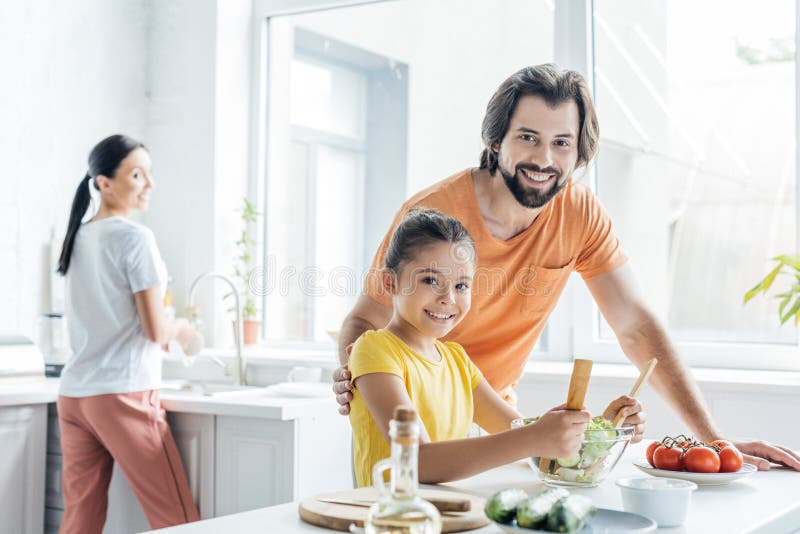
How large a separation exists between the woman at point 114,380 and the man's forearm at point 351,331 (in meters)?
1.07

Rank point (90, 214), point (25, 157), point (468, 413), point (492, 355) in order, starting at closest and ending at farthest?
point (468, 413) < point (492, 355) < point (25, 157) < point (90, 214)

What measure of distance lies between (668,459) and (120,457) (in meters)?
1.76

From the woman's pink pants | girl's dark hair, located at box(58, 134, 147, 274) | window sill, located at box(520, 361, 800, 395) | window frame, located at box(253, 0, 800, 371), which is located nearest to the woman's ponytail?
girl's dark hair, located at box(58, 134, 147, 274)

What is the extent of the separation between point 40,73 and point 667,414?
2447 mm

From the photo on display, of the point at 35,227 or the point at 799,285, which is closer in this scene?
the point at 799,285

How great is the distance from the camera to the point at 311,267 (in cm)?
397

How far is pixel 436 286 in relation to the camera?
65.6 inches

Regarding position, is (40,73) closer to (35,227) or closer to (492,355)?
(35,227)

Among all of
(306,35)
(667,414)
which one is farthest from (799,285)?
(306,35)

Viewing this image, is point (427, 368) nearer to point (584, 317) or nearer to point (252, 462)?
point (252, 462)

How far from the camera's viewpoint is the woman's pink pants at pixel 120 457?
9.30ft

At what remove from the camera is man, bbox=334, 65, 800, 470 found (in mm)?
1994

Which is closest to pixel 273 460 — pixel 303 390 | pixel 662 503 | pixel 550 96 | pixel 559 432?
pixel 303 390

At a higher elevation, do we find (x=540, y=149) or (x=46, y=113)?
(x=46, y=113)
